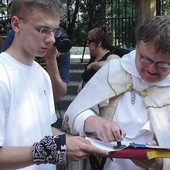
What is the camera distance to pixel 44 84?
7.61 feet

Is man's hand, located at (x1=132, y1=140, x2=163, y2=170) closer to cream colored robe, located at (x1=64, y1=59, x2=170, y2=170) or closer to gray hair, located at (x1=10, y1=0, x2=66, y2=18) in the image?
cream colored robe, located at (x1=64, y1=59, x2=170, y2=170)

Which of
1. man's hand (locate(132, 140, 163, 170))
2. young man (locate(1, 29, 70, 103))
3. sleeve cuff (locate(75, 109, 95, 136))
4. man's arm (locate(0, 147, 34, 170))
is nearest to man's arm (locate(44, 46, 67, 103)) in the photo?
young man (locate(1, 29, 70, 103))

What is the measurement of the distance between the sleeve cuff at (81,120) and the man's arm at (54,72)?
762mm

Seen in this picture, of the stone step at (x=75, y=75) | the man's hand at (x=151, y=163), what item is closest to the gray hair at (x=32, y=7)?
the man's hand at (x=151, y=163)

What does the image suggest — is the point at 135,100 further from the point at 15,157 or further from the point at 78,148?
the point at 15,157

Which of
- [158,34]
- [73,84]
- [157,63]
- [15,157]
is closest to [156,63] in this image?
[157,63]

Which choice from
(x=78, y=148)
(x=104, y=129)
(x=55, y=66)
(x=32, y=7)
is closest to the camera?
(x=78, y=148)

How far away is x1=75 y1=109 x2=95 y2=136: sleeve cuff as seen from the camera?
2480mm

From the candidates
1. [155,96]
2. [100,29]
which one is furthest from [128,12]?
[155,96]

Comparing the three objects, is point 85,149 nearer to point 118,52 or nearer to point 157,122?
point 157,122

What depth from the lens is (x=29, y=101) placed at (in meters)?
2.13

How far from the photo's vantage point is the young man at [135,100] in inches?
90.9

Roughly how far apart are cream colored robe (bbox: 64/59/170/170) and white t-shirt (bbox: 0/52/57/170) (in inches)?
13.6

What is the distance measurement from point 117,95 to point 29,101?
1.90 ft
